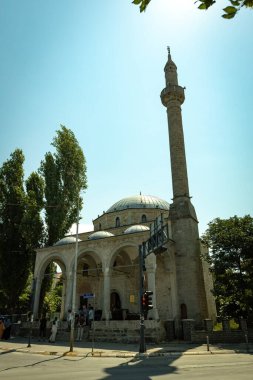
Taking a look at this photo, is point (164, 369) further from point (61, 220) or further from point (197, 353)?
point (61, 220)

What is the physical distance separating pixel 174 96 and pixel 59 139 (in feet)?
36.8

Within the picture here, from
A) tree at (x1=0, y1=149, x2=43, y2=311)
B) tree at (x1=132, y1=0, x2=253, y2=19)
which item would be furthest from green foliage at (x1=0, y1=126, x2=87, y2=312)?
tree at (x1=132, y1=0, x2=253, y2=19)

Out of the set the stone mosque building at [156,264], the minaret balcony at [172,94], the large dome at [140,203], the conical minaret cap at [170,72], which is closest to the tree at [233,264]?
the stone mosque building at [156,264]

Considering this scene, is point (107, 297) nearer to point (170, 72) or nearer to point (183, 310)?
point (183, 310)

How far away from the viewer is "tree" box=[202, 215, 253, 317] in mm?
18125

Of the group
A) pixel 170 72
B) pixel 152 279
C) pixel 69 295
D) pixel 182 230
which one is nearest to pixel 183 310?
pixel 152 279

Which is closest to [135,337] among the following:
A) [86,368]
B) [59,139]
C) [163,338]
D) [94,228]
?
[163,338]

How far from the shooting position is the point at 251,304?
17703 mm

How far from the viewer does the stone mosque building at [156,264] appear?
21047 millimetres

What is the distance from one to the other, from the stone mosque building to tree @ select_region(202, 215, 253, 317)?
240 cm

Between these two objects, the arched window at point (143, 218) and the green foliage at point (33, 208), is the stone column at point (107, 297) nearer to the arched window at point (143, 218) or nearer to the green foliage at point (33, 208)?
the green foliage at point (33, 208)

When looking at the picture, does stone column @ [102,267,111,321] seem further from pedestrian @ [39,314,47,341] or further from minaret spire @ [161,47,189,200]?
minaret spire @ [161,47,189,200]

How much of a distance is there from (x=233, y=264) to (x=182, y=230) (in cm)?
487

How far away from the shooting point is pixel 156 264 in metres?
23.1
